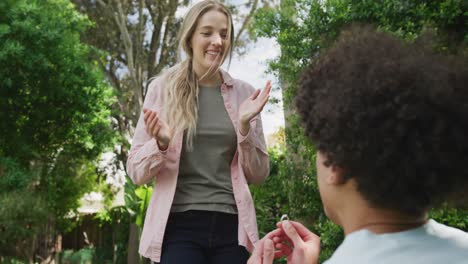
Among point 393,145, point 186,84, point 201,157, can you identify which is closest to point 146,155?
point 201,157

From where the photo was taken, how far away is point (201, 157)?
8.68 ft

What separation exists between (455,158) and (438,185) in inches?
2.4

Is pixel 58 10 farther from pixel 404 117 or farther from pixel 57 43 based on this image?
pixel 404 117

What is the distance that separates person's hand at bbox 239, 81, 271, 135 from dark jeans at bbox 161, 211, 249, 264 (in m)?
0.40

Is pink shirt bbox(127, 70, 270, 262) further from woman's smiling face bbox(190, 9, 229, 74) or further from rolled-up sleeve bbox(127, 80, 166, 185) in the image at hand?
woman's smiling face bbox(190, 9, 229, 74)

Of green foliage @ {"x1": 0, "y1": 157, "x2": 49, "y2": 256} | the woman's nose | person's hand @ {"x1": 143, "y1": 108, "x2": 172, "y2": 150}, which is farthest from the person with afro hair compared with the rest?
green foliage @ {"x1": 0, "y1": 157, "x2": 49, "y2": 256}

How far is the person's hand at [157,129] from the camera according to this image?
2404 mm

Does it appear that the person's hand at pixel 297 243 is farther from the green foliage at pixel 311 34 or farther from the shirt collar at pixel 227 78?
the green foliage at pixel 311 34

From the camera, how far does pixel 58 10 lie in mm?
9695

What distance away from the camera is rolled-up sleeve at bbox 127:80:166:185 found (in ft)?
8.44

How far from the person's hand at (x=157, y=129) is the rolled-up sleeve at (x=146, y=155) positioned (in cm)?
5

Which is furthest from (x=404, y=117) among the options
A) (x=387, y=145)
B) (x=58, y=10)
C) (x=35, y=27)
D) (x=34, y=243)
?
(x=34, y=243)

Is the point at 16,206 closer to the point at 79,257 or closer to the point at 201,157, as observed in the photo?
the point at 79,257

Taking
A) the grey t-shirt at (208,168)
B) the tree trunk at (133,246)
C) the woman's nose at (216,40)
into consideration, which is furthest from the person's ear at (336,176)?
the tree trunk at (133,246)
